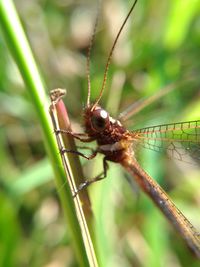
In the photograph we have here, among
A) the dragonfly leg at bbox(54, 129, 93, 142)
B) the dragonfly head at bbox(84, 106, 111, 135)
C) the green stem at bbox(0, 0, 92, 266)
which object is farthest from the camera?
the dragonfly head at bbox(84, 106, 111, 135)

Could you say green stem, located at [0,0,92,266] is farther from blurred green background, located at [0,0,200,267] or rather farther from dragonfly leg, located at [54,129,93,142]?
blurred green background, located at [0,0,200,267]

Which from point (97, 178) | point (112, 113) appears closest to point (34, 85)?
point (97, 178)

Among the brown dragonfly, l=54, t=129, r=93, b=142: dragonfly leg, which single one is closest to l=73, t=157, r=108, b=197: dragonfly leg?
the brown dragonfly

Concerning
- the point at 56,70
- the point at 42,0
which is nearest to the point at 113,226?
the point at 56,70

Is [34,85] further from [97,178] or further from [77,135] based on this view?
[97,178]

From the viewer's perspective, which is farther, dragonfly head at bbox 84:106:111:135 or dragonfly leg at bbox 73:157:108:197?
dragonfly head at bbox 84:106:111:135

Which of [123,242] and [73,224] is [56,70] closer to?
[123,242]
